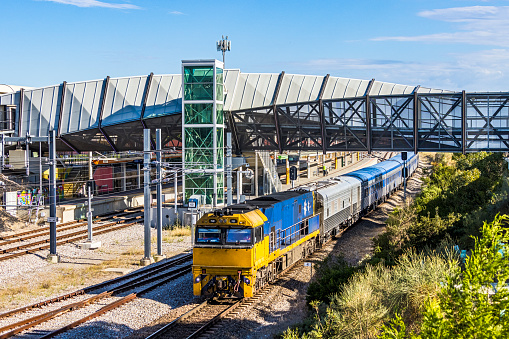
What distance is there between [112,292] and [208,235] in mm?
5565

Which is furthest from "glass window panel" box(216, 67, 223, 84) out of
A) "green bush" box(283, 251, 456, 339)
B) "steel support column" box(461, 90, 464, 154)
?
"green bush" box(283, 251, 456, 339)

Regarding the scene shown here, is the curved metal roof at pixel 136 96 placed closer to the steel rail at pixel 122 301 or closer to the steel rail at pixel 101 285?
the steel rail at pixel 101 285

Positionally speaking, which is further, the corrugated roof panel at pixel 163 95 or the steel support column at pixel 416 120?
the corrugated roof panel at pixel 163 95

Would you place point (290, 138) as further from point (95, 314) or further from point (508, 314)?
point (508, 314)

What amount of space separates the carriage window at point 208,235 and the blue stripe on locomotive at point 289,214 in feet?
6.72

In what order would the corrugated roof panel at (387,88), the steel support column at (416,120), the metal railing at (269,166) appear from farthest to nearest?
the metal railing at (269,166)
the corrugated roof panel at (387,88)
the steel support column at (416,120)

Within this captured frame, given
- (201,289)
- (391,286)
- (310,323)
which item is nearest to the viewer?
(391,286)

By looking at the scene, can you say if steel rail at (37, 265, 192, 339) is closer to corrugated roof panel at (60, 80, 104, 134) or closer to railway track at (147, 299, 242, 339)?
railway track at (147, 299, 242, 339)

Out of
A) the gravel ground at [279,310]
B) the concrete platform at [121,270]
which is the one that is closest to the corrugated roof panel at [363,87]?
the gravel ground at [279,310]

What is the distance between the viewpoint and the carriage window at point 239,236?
60.1 feet

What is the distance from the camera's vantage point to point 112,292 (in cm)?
2128

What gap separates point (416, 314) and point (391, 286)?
1.51 meters

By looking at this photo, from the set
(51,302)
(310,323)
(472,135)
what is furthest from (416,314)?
(472,135)

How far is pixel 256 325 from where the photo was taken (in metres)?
17.1
